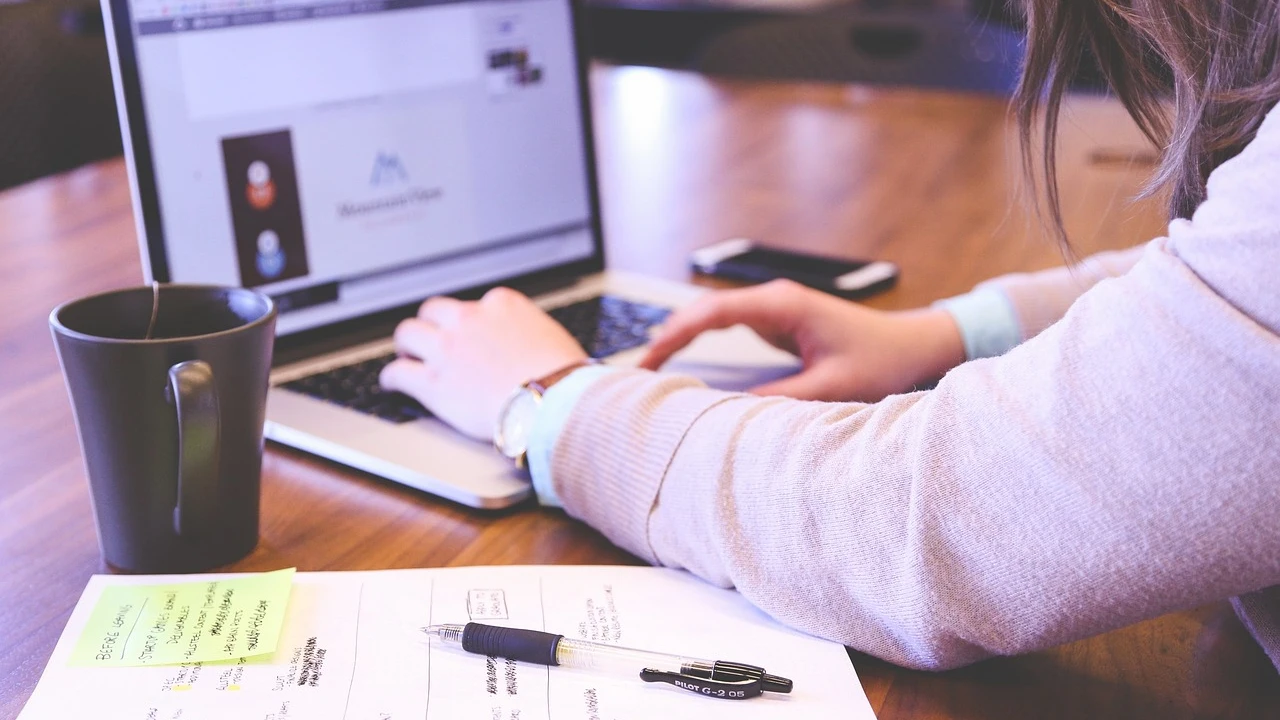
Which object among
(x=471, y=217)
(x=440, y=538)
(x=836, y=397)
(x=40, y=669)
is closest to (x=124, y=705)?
(x=40, y=669)

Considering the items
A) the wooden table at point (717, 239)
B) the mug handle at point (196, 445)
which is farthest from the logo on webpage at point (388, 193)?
the mug handle at point (196, 445)

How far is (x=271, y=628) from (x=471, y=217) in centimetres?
52

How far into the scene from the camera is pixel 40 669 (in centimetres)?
48

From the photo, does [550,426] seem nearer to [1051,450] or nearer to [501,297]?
[501,297]

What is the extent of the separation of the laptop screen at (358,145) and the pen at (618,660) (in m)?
0.41

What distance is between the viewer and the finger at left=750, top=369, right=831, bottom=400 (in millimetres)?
751

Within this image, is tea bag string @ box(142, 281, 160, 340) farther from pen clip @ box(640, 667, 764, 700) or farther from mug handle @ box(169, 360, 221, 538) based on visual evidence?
pen clip @ box(640, 667, 764, 700)

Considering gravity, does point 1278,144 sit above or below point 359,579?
above

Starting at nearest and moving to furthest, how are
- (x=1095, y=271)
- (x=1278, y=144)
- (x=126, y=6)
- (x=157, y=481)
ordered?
1. (x=1278, y=144)
2. (x=157, y=481)
3. (x=126, y=6)
4. (x=1095, y=271)

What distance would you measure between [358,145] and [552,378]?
1.05 feet

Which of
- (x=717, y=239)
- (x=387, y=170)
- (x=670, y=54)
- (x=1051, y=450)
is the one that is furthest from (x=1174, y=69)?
(x=670, y=54)

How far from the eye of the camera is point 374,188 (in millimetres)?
898

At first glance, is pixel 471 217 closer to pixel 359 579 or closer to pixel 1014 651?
pixel 359 579

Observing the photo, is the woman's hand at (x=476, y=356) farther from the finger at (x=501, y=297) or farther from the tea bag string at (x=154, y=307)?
the tea bag string at (x=154, y=307)
